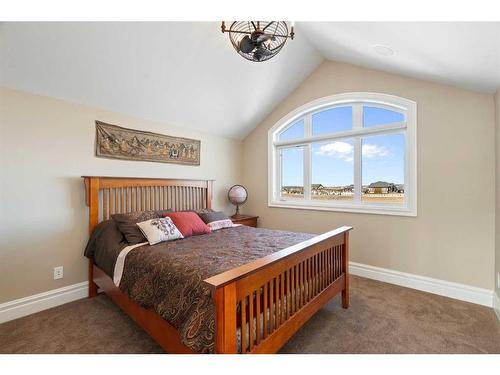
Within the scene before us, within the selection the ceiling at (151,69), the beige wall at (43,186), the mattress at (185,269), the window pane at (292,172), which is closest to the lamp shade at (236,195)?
the window pane at (292,172)

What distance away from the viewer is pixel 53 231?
2434mm

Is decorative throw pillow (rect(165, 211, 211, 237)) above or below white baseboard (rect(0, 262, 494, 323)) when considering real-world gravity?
above

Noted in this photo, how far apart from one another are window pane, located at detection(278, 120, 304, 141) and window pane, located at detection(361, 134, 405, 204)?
3.27 feet

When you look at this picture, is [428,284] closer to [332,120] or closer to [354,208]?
[354,208]

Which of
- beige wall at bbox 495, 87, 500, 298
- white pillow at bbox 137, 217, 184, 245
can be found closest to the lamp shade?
white pillow at bbox 137, 217, 184, 245

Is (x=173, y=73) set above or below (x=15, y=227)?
above

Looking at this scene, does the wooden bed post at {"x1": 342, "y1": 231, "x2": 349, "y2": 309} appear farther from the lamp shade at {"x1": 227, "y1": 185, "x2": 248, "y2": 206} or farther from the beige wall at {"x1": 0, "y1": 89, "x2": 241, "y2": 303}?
the beige wall at {"x1": 0, "y1": 89, "x2": 241, "y2": 303}

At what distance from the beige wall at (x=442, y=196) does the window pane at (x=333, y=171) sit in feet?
1.30

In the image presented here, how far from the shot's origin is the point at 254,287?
4.43 feet

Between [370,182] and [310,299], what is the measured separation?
205 cm

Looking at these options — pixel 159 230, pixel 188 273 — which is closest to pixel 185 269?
pixel 188 273

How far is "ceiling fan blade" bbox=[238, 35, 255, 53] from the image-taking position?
6.08ft

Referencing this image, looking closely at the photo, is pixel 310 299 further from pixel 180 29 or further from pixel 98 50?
pixel 98 50

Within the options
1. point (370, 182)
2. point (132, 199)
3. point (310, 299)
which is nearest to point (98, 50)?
point (132, 199)
